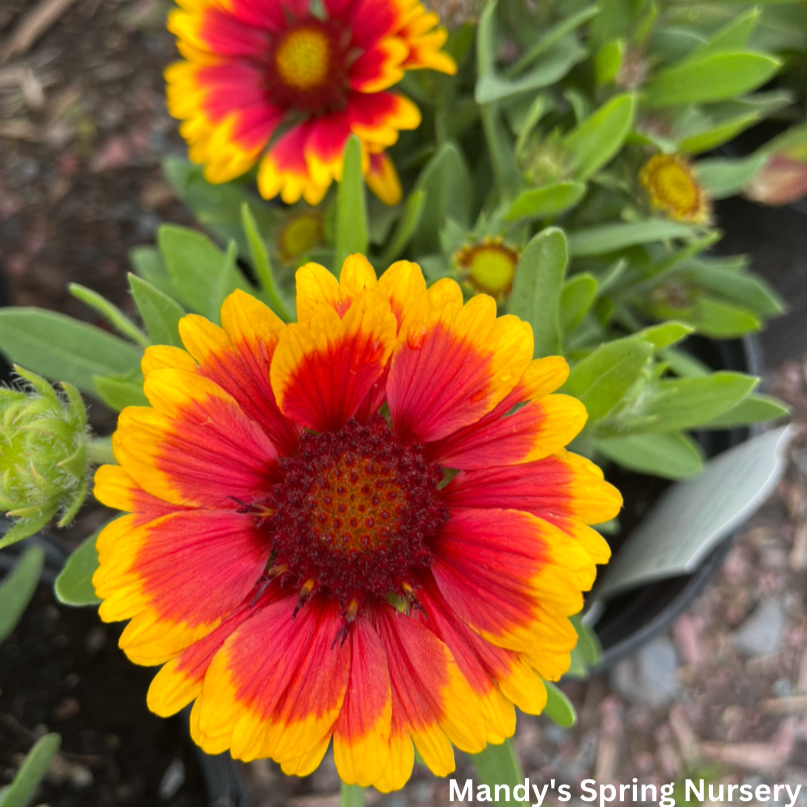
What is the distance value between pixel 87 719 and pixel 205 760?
0.23 metres

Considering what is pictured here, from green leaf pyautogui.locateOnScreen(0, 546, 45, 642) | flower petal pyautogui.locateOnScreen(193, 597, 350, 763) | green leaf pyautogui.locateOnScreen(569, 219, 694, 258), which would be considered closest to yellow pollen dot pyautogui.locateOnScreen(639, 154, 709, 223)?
green leaf pyautogui.locateOnScreen(569, 219, 694, 258)

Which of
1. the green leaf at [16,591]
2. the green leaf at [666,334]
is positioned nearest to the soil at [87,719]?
the green leaf at [16,591]

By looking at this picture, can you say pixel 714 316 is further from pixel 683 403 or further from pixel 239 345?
pixel 239 345

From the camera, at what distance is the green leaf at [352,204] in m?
0.87

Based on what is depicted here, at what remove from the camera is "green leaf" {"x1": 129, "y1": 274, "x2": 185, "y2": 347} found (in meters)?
0.84

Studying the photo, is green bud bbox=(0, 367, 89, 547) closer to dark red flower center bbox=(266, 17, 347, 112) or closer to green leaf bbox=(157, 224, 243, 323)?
green leaf bbox=(157, 224, 243, 323)

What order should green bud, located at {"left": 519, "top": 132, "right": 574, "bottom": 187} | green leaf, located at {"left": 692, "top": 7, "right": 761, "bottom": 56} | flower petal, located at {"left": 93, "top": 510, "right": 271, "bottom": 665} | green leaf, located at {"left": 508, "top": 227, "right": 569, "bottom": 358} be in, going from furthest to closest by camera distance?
green leaf, located at {"left": 692, "top": 7, "right": 761, "bottom": 56} → green bud, located at {"left": 519, "top": 132, "right": 574, "bottom": 187} → green leaf, located at {"left": 508, "top": 227, "right": 569, "bottom": 358} → flower petal, located at {"left": 93, "top": 510, "right": 271, "bottom": 665}

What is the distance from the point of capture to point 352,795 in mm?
786

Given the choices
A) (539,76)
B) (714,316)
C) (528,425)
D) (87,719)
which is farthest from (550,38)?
(87,719)

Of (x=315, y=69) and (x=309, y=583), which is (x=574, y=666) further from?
(x=315, y=69)

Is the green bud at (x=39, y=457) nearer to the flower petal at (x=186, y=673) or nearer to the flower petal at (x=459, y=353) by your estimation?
the flower petal at (x=186, y=673)

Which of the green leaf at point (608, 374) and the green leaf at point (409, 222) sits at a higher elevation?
the green leaf at point (409, 222)

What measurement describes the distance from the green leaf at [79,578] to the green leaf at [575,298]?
0.65 metres

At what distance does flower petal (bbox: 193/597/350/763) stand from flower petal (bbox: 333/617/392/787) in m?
0.01
